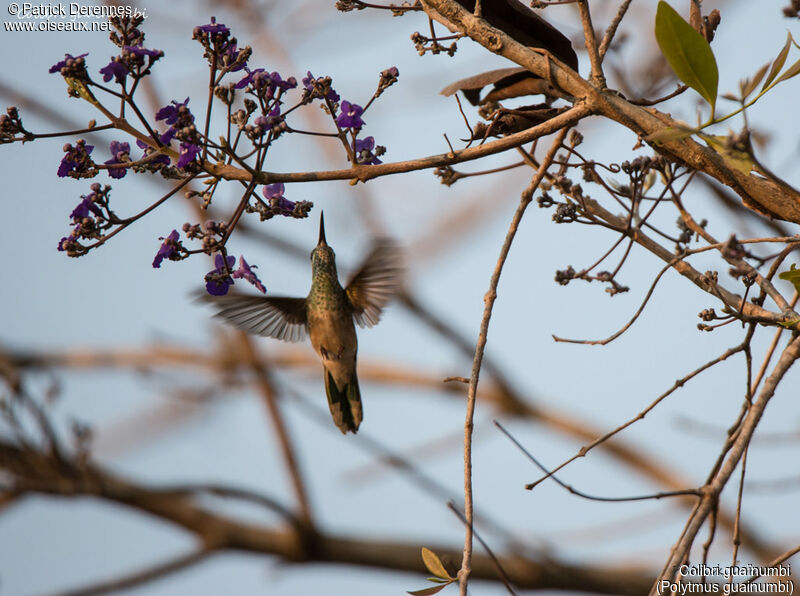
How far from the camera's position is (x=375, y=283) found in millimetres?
3426

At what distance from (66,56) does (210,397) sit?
711 centimetres

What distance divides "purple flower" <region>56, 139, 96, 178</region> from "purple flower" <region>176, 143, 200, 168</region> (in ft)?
Result: 0.86

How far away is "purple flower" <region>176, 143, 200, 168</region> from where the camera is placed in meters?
1.83

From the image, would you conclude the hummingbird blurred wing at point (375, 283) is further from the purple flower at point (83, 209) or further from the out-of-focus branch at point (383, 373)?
the out-of-focus branch at point (383, 373)

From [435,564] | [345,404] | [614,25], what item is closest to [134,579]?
[345,404]

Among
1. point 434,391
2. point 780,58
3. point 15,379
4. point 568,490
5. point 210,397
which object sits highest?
point 434,391

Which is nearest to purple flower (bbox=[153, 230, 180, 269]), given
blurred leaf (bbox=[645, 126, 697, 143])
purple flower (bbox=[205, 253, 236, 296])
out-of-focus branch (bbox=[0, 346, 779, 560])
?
purple flower (bbox=[205, 253, 236, 296])

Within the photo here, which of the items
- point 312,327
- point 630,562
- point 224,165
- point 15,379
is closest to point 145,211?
point 224,165

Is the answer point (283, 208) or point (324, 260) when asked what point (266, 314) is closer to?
point (324, 260)

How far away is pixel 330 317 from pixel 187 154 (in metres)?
1.86

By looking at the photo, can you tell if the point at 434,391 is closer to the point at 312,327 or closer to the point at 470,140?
the point at 312,327

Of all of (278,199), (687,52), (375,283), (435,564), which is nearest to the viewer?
(687,52)

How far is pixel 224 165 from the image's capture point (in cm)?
189

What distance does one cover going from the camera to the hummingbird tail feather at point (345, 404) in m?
3.66
